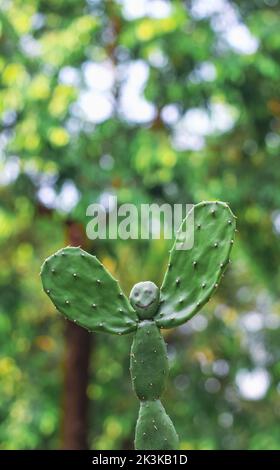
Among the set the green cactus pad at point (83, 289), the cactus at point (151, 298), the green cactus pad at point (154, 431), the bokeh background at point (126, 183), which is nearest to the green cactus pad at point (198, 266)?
the cactus at point (151, 298)

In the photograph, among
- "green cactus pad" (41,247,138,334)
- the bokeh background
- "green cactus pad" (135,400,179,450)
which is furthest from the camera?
the bokeh background

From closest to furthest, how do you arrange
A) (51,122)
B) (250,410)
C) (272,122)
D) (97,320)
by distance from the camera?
(97,320)
(51,122)
(272,122)
(250,410)

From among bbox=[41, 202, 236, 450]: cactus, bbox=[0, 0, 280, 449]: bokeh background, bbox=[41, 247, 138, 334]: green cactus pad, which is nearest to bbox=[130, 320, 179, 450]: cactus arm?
bbox=[41, 202, 236, 450]: cactus

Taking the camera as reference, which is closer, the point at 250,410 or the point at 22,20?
the point at 22,20

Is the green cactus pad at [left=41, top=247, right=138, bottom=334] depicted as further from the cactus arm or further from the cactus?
the cactus arm

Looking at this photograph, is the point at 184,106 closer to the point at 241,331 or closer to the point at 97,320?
the point at 241,331

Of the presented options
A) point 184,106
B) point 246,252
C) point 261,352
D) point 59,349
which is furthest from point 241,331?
point 184,106

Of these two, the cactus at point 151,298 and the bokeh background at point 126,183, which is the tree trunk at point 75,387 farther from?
the cactus at point 151,298
